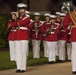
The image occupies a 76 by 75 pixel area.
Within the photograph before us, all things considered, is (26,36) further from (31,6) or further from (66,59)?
(31,6)

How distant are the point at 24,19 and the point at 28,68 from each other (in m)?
2.29

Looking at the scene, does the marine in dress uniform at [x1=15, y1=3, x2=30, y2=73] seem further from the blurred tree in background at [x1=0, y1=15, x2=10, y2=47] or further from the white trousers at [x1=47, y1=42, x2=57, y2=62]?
the blurred tree in background at [x1=0, y1=15, x2=10, y2=47]

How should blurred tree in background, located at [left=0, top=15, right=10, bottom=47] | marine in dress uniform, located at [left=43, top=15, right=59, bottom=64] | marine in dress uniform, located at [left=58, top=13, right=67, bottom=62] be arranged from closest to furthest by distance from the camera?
marine in dress uniform, located at [left=43, top=15, right=59, bottom=64]
marine in dress uniform, located at [left=58, top=13, right=67, bottom=62]
blurred tree in background, located at [left=0, top=15, right=10, bottom=47]

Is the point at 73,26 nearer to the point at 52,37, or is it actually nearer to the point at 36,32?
the point at 52,37

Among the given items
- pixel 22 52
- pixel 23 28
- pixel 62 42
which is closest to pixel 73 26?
pixel 23 28

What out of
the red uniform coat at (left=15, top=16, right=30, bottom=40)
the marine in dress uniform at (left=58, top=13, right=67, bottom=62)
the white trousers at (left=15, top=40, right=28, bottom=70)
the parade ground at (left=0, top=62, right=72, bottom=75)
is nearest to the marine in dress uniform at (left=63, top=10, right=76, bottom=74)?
the parade ground at (left=0, top=62, right=72, bottom=75)

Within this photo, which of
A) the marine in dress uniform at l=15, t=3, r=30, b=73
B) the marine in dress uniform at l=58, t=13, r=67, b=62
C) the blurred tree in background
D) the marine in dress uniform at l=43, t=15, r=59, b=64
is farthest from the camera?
the blurred tree in background

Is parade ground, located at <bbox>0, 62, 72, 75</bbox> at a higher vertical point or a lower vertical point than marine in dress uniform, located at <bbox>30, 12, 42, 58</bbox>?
lower

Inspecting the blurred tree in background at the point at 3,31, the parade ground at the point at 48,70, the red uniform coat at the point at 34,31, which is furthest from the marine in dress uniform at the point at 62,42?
the blurred tree in background at the point at 3,31

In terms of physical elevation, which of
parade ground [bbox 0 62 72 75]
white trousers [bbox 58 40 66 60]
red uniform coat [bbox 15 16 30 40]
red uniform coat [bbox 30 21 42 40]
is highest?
red uniform coat [bbox 15 16 30 40]

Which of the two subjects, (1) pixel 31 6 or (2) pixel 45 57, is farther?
(1) pixel 31 6

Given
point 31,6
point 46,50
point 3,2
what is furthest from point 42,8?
point 46,50

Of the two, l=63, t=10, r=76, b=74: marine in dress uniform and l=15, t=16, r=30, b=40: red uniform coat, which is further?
l=15, t=16, r=30, b=40: red uniform coat

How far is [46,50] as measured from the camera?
75.0 feet
